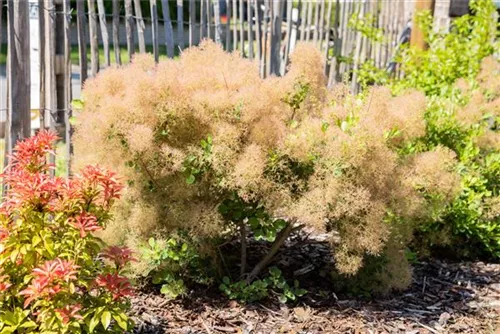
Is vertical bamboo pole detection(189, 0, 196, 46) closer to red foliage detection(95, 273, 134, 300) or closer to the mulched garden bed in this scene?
the mulched garden bed

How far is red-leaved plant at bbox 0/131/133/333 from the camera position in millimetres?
2576

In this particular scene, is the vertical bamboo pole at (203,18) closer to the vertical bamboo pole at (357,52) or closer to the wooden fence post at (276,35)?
the wooden fence post at (276,35)

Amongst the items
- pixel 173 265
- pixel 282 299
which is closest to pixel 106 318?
pixel 173 265

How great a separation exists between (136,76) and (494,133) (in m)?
2.55

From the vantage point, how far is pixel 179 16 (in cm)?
503

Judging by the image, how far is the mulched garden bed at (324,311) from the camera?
3426mm

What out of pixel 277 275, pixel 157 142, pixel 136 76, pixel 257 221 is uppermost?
pixel 136 76

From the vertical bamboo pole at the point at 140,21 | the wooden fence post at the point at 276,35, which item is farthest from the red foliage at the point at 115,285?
the wooden fence post at the point at 276,35

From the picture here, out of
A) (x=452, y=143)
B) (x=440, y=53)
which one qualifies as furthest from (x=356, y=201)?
(x=440, y=53)

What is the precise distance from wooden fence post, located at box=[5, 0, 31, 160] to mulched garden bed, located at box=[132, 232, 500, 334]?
1103 millimetres

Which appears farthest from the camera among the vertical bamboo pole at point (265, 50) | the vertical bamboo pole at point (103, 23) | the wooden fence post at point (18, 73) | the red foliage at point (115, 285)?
the vertical bamboo pole at point (265, 50)

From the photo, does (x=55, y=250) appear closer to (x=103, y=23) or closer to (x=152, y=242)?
(x=152, y=242)

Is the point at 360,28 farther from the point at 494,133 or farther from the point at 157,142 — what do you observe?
the point at 157,142

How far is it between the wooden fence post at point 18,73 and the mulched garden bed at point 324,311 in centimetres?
110
